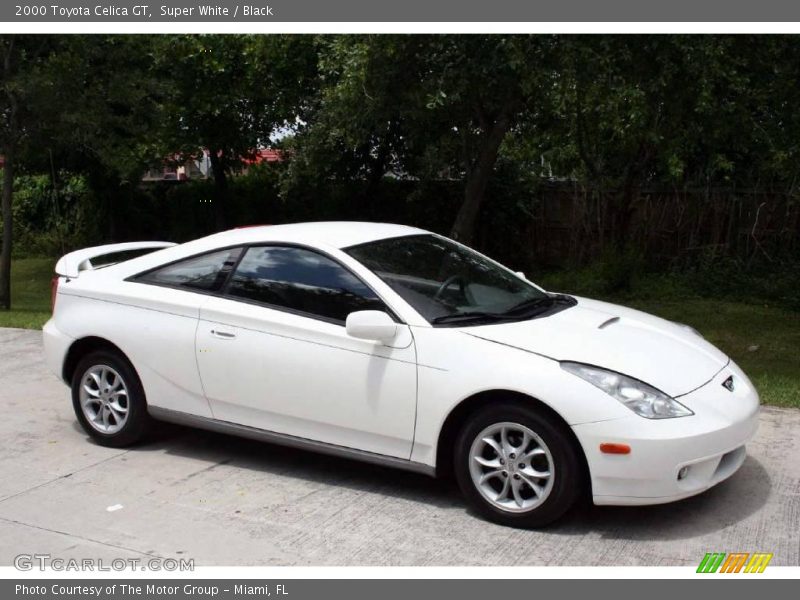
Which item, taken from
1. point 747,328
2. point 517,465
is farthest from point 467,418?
point 747,328

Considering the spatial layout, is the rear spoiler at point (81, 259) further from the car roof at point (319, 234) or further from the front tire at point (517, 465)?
the front tire at point (517, 465)

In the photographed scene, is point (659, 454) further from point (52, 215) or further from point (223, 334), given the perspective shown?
point (52, 215)

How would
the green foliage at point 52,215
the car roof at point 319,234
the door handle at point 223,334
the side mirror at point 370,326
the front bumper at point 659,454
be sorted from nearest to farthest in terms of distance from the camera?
1. the front bumper at point 659,454
2. the side mirror at point 370,326
3. the door handle at point 223,334
4. the car roof at point 319,234
5. the green foliage at point 52,215

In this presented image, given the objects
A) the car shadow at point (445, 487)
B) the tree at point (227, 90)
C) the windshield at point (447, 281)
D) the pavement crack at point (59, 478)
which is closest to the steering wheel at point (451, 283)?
the windshield at point (447, 281)

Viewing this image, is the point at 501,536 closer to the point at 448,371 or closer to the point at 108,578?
the point at 448,371

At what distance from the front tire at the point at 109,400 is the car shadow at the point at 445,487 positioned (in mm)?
198

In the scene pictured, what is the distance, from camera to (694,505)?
5035 millimetres

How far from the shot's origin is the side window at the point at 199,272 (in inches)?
230

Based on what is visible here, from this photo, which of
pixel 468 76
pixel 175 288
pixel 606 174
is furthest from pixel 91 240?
pixel 175 288

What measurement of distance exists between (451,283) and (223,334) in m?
1.45

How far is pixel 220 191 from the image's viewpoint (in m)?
20.0

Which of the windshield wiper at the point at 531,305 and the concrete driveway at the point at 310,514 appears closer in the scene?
the concrete driveway at the point at 310,514

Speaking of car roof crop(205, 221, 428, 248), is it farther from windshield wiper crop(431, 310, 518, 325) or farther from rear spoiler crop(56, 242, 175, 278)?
rear spoiler crop(56, 242, 175, 278)

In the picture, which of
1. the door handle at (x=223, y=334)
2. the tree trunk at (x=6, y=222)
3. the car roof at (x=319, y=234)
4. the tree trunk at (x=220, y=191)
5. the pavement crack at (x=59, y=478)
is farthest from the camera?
the tree trunk at (x=220, y=191)
